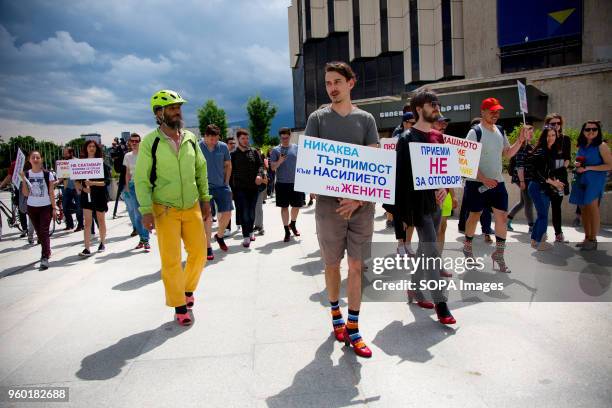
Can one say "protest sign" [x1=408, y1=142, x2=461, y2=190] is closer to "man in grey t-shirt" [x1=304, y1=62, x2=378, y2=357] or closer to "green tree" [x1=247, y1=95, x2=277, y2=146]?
"man in grey t-shirt" [x1=304, y1=62, x2=378, y2=357]

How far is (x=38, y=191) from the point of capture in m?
→ 6.41

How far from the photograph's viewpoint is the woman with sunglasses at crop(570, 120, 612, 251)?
5.93 metres

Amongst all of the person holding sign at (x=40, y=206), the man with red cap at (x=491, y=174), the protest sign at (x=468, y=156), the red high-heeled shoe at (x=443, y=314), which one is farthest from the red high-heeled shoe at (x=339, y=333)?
the person holding sign at (x=40, y=206)

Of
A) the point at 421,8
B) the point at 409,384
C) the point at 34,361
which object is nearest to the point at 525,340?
the point at 409,384

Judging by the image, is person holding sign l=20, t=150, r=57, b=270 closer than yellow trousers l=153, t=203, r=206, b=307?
No

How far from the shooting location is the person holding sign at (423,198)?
3561mm

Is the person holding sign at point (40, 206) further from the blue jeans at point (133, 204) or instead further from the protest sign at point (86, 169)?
the blue jeans at point (133, 204)

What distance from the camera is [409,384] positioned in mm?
2619

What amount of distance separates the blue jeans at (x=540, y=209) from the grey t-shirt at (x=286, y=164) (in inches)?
160

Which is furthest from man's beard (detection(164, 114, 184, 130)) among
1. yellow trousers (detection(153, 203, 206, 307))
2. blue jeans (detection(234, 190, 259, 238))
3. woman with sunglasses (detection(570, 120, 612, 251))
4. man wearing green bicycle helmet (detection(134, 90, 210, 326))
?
woman with sunglasses (detection(570, 120, 612, 251))

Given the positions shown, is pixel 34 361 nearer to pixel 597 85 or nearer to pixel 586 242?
pixel 586 242

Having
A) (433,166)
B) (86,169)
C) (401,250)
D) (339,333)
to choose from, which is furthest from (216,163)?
(339,333)

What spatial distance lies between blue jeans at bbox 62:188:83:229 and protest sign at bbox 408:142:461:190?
9696mm

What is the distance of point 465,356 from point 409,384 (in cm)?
61
